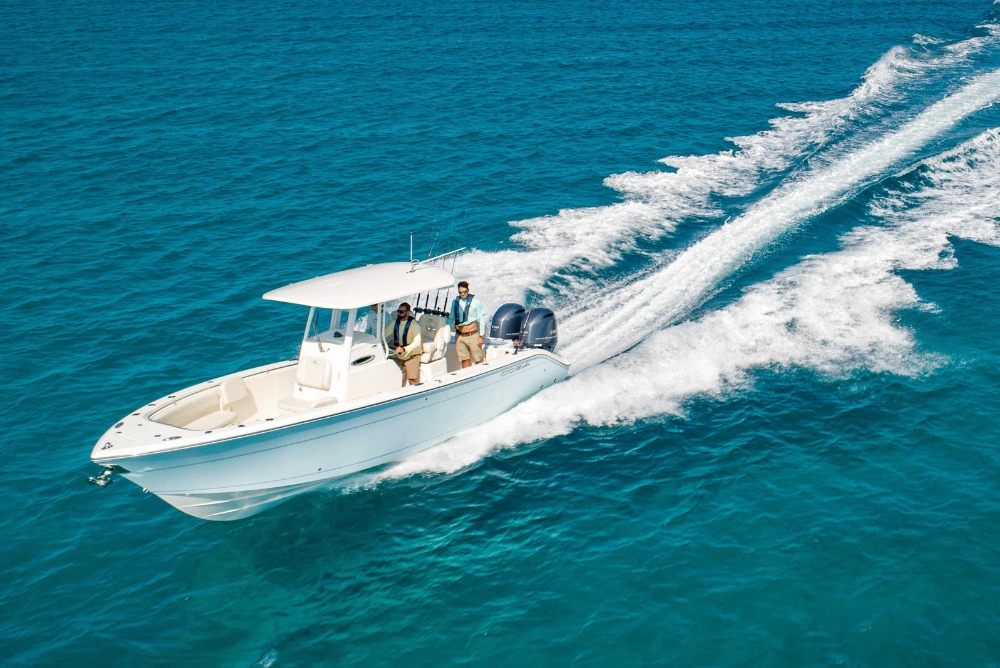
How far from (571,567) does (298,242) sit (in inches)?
702

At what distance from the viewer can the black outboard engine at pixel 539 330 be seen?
21422 mm

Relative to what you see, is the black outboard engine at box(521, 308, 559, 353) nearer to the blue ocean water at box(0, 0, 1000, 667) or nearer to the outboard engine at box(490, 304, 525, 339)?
the outboard engine at box(490, 304, 525, 339)

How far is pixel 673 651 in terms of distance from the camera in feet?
46.6

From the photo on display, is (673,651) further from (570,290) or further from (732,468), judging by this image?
(570,290)

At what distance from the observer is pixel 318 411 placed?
1700cm

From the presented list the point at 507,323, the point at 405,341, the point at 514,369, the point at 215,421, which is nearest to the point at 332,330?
the point at 405,341

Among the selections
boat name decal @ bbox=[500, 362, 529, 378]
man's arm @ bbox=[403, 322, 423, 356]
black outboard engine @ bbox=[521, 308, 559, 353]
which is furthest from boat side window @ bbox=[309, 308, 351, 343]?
black outboard engine @ bbox=[521, 308, 559, 353]

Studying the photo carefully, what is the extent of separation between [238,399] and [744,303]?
13.7 metres

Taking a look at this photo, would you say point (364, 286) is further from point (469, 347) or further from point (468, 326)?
point (469, 347)

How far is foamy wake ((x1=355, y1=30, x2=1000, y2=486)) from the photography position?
21.1 metres

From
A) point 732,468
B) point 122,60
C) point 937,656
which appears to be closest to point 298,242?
point 732,468

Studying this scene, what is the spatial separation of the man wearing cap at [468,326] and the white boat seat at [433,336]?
275mm

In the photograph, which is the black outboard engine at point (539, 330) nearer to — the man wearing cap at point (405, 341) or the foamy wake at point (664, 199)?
the man wearing cap at point (405, 341)

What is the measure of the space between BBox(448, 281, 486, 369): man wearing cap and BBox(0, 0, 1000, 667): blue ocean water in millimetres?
1760
